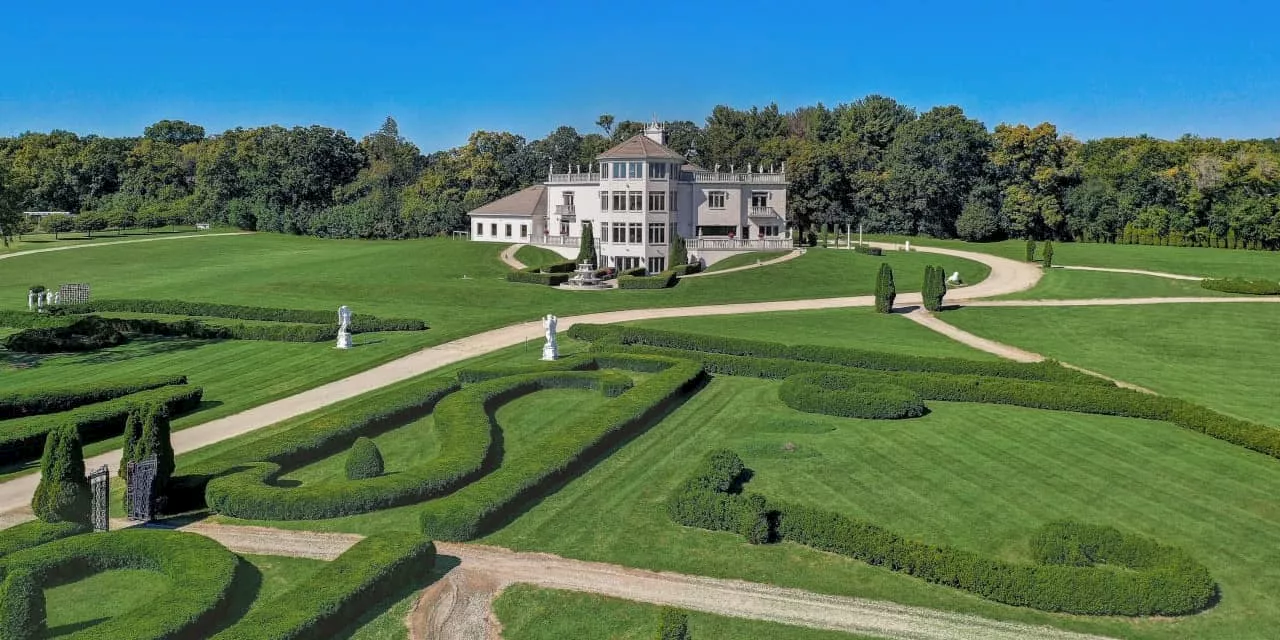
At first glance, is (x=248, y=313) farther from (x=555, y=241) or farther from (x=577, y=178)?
(x=577, y=178)

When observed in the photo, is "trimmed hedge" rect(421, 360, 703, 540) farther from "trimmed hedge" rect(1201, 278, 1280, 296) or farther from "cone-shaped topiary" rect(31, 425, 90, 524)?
"trimmed hedge" rect(1201, 278, 1280, 296)

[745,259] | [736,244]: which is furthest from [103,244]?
[745,259]

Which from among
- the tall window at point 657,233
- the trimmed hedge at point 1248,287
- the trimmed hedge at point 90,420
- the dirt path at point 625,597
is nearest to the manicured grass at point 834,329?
the trimmed hedge at point 90,420

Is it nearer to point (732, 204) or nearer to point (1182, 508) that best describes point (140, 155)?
point (732, 204)

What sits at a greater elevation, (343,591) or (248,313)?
(248,313)

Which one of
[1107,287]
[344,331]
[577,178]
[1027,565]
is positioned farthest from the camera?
[577,178]

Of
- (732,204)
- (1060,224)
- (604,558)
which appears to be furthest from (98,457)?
(1060,224)

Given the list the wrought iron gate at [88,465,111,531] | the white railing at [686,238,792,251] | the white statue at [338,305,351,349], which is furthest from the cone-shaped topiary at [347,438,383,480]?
the white railing at [686,238,792,251]
